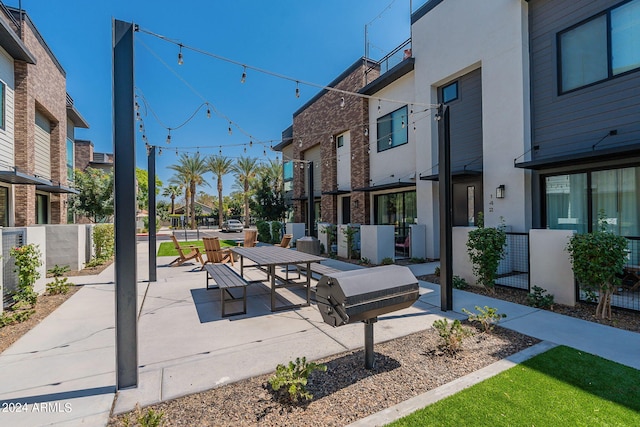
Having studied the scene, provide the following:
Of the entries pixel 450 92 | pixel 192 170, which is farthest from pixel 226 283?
pixel 192 170

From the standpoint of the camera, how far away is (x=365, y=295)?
296 centimetres

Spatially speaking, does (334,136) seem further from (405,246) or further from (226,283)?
(226,283)

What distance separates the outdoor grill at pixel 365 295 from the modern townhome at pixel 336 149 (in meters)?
8.90

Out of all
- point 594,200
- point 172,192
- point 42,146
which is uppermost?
point 172,192

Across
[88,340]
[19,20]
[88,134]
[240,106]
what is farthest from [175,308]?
[88,134]

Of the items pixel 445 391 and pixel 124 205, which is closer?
pixel 445 391

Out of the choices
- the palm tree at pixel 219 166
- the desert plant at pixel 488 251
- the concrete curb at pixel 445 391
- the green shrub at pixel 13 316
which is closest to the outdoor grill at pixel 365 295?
the concrete curb at pixel 445 391

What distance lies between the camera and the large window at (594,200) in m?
6.50

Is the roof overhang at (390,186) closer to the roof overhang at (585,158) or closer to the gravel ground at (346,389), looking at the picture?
the roof overhang at (585,158)

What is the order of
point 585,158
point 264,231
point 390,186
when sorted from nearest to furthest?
point 585,158
point 390,186
point 264,231

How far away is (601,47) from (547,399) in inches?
312

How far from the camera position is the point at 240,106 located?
406 inches

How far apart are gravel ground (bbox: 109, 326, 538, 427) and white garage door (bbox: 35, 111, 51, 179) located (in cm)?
1412

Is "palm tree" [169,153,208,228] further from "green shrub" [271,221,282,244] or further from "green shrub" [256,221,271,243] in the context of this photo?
"green shrub" [271,221,282,244]
